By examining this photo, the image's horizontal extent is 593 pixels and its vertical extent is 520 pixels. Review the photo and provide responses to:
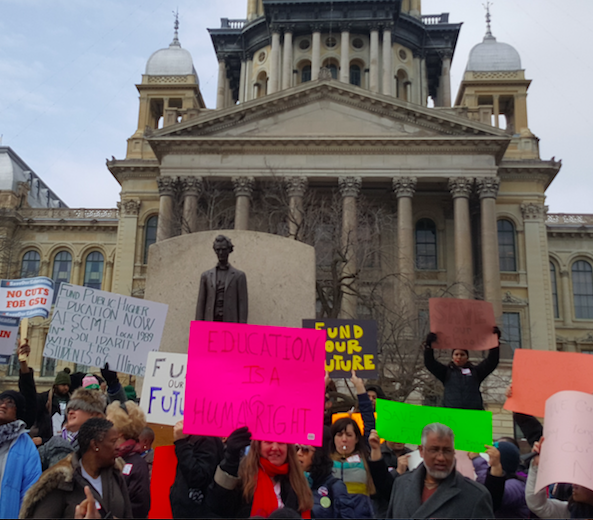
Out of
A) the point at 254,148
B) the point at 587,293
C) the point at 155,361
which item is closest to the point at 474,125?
the point at 254,148

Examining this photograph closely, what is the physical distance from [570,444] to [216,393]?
95.0 inches

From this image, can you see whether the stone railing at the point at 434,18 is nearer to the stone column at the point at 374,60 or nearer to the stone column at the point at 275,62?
the stone column at the point at 374,60

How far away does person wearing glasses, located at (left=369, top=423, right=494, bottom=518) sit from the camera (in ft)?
14.9

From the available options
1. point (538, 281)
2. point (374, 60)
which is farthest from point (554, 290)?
point (374, 60)

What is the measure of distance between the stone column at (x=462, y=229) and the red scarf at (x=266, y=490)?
3130cm

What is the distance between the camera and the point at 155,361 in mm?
6402

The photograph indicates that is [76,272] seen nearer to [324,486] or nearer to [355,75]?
[355,75]

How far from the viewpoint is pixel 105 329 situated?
7578 mm

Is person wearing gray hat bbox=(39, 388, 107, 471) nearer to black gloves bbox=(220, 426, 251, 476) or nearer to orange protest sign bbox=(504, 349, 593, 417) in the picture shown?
black gloves bbox=(220, 426, 251, 476)

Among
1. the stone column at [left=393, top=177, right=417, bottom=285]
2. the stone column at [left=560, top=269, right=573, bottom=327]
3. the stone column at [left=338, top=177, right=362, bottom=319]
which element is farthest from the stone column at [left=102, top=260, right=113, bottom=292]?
the stone column at [left=560, top=269, right=573, bottom=327]

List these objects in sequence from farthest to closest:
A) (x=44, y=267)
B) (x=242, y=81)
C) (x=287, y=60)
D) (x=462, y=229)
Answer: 1. (x=242, y=81)
2. (x=287, y=60)
3. (x=44, y=267)
4. (x=462, y=229)

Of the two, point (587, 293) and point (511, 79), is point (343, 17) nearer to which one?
point (511, 79)

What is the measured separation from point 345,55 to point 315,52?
248 centimetres

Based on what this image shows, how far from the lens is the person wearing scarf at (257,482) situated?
4320 mm
